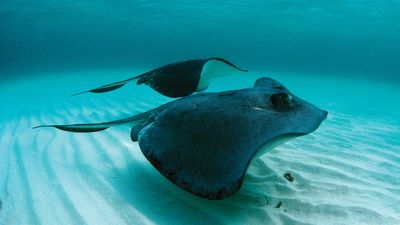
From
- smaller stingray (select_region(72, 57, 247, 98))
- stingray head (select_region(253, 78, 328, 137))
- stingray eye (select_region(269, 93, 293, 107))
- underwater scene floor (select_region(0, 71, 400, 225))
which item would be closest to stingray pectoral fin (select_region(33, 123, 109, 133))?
underwater scene floor (select_region(0, 71, 400, 225))

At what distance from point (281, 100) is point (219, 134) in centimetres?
70

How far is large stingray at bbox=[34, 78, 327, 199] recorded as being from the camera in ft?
5.10

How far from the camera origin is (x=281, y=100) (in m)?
2.20

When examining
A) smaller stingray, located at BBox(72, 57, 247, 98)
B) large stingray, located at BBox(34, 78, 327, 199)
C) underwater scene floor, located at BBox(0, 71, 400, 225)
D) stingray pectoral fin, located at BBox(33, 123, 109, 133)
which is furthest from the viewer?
smaller stingray, located at BBox(72, 57, 247, 98)

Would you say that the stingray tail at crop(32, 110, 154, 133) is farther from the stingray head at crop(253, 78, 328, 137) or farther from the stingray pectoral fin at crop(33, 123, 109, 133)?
the stingray head at crop(253, 78, 328, 137)

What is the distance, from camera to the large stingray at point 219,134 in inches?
61.2

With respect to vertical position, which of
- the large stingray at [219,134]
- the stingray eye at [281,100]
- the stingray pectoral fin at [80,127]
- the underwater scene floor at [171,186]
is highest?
the stingray eye at [281,100]

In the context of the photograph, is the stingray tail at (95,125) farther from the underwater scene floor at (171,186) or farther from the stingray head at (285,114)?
the stingray head at (285,114)

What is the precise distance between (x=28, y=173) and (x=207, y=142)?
2161 mm

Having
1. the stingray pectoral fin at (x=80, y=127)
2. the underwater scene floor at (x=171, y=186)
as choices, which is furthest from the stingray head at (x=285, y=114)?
the stingray pectoral fin at (x=80, y=127)

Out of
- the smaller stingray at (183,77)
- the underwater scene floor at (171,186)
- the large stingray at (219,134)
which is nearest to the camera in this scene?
the large stingray at (219,134)

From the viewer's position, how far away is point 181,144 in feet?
5.95

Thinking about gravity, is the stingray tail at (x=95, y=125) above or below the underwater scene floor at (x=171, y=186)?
above

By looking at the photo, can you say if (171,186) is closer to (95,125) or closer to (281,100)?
(95,125)
